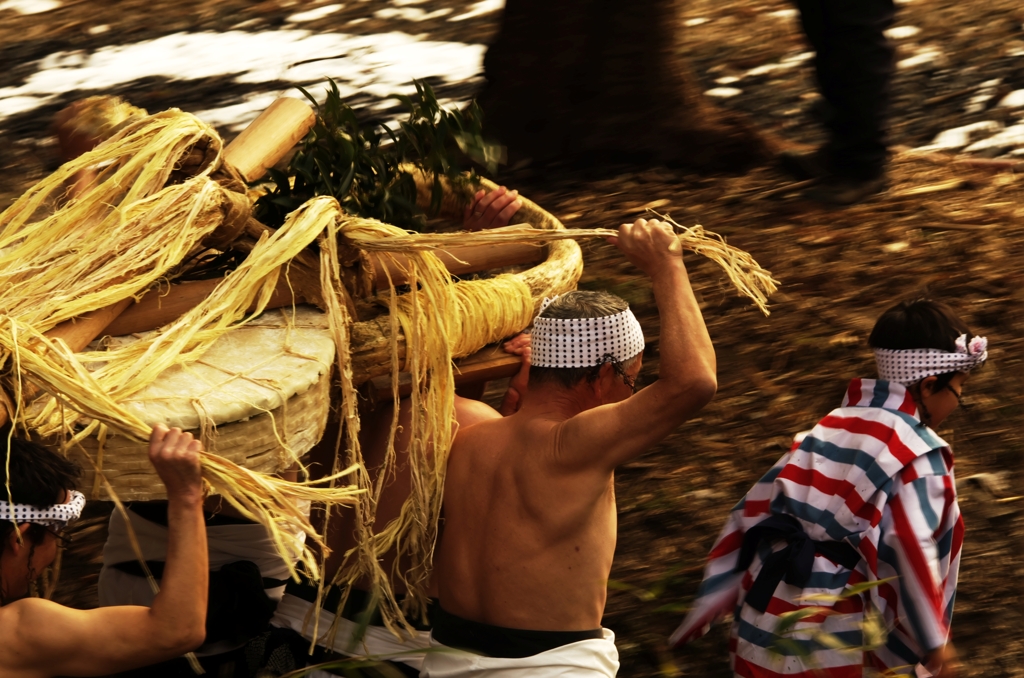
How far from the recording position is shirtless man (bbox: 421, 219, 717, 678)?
2566mm

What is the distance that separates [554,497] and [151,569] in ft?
4.30

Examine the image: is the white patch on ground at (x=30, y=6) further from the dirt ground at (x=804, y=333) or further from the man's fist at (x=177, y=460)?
the man's fist at (x=177, y=460)

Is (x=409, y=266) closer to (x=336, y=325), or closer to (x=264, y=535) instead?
(x=336, y=325)

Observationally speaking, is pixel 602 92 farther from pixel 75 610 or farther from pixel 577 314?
pixel 75 610

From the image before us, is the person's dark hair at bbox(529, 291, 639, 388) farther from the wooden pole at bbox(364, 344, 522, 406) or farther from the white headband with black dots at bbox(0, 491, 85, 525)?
the white headband with black dots at bbox(0, 491, 85, 525)

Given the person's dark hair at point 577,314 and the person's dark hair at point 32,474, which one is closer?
the person's dark hair at point 32,474

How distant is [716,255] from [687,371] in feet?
1.36

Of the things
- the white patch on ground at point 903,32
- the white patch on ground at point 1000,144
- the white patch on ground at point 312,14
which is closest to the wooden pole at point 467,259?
the white patch on ground at point 1000,144

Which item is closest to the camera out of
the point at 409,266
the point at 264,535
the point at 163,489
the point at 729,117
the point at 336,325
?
the point at 163,489

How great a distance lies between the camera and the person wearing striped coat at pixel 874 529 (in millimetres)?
2740

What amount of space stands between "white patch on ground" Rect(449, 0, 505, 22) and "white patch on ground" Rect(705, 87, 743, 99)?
8.46 feet

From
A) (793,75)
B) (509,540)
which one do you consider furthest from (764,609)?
(793,75)

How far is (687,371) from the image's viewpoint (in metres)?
2.44

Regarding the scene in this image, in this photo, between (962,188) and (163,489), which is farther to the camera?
(962,188)
